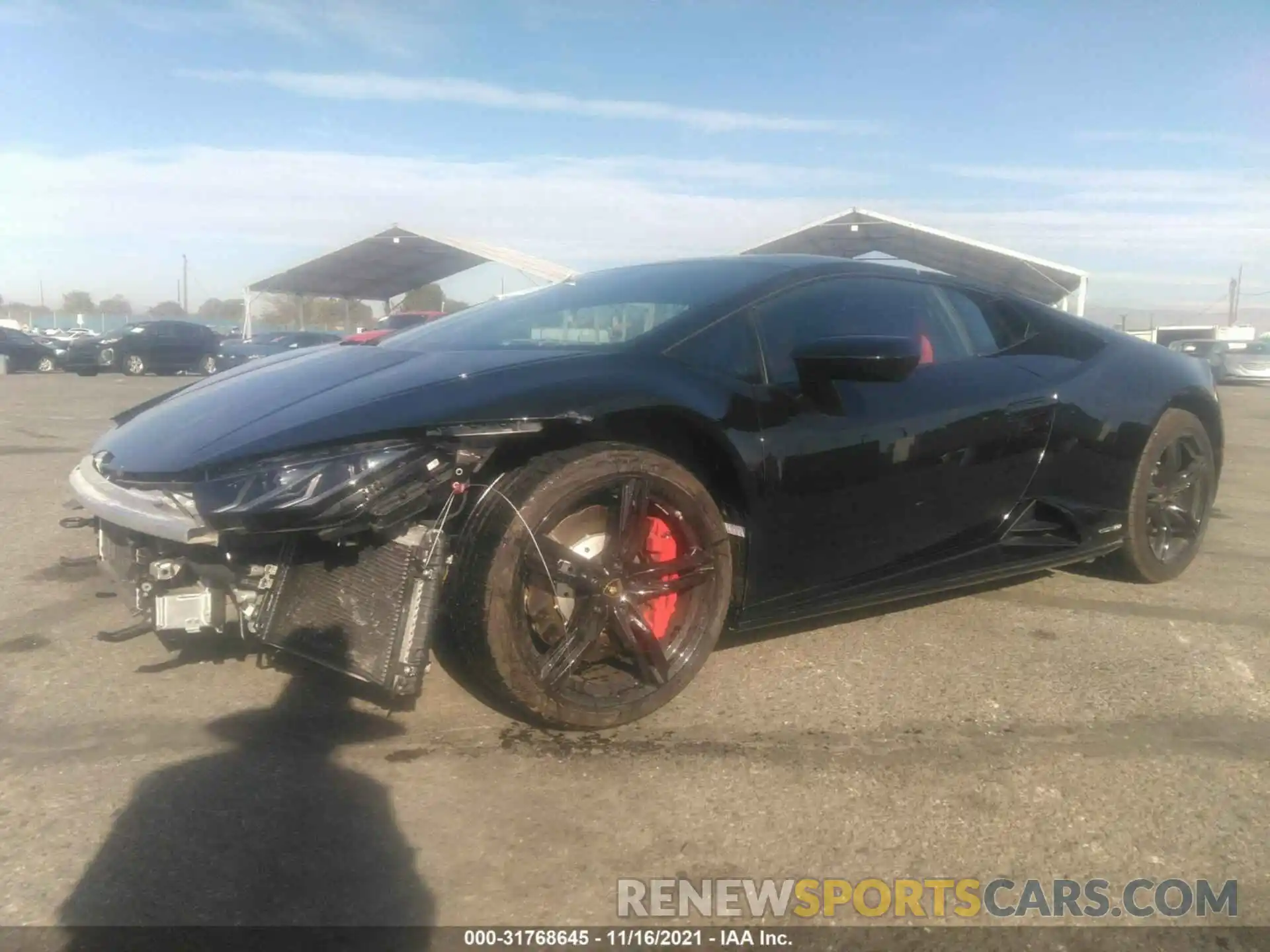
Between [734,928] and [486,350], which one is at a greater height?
[486,350]

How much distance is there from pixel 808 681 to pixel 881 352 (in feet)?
3.41

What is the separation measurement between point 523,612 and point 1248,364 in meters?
27.4

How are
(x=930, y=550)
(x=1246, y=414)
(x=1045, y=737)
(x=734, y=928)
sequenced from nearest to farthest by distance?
(x=734, y=928) → (x=1045, y=737) → (x=930, y=550) → (x=1246, y=414)

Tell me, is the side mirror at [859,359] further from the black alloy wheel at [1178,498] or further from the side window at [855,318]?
the black alloy wheel at [1178,498]

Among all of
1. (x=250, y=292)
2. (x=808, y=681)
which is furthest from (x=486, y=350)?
(x=250, y=292)

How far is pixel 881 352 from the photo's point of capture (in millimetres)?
2863

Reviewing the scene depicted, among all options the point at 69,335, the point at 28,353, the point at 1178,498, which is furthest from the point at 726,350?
the point at 69,335

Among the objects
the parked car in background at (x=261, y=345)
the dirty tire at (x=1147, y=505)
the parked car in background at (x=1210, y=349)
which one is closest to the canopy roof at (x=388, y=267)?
the parked car in background at (x=261, y=345)

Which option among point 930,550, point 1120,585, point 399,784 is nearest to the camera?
point 399,784

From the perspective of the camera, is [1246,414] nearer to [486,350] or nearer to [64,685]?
[486,350]

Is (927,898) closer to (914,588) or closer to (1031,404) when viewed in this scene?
(914,588)

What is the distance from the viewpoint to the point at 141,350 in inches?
971

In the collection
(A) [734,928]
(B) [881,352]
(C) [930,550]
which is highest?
(B) [881,352]

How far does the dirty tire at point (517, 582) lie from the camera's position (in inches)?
98.5
